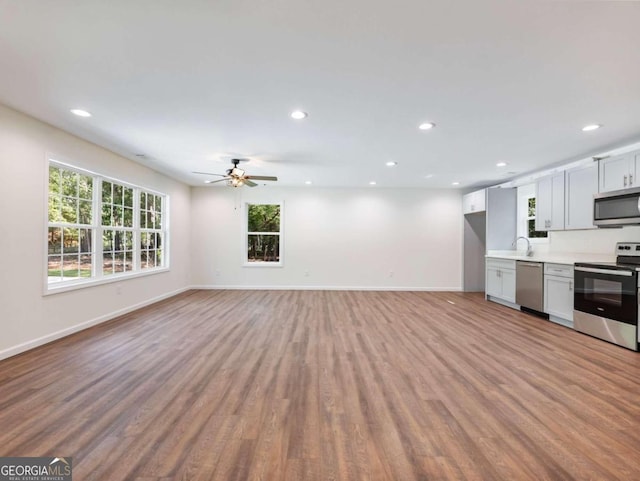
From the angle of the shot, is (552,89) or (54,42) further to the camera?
(552,89)

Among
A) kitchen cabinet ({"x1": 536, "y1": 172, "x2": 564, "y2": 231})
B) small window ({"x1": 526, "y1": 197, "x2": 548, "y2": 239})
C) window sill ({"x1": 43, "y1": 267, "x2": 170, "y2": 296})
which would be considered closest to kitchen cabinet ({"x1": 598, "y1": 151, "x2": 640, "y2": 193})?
kitchen cabinet ({"x1": 536, "y1": 172, "x2": 564, "y2": 231})

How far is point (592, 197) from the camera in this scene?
418 centimetres

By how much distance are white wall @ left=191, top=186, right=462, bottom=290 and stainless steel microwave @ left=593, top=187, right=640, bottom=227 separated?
11.7 feet

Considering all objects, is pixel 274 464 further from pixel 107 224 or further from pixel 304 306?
pixel 107 224

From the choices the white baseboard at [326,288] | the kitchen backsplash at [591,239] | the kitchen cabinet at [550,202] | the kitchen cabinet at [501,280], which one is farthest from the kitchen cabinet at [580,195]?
the white baseboard at [326,288]

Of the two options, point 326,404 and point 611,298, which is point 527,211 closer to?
point 611,298

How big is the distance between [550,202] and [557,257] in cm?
96

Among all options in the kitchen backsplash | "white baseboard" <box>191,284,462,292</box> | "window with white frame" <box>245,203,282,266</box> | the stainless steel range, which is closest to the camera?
the stainless steel range

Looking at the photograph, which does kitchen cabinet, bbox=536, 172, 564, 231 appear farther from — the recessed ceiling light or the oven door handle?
the recessed ceiling light

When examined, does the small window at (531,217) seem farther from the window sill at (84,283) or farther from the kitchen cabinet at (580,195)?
the window sill at (84,283)

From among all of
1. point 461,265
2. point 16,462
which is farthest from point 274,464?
point 461,265

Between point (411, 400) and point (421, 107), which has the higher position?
point (421, 107)

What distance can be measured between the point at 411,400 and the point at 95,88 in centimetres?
379

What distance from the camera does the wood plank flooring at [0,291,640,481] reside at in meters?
1.63
